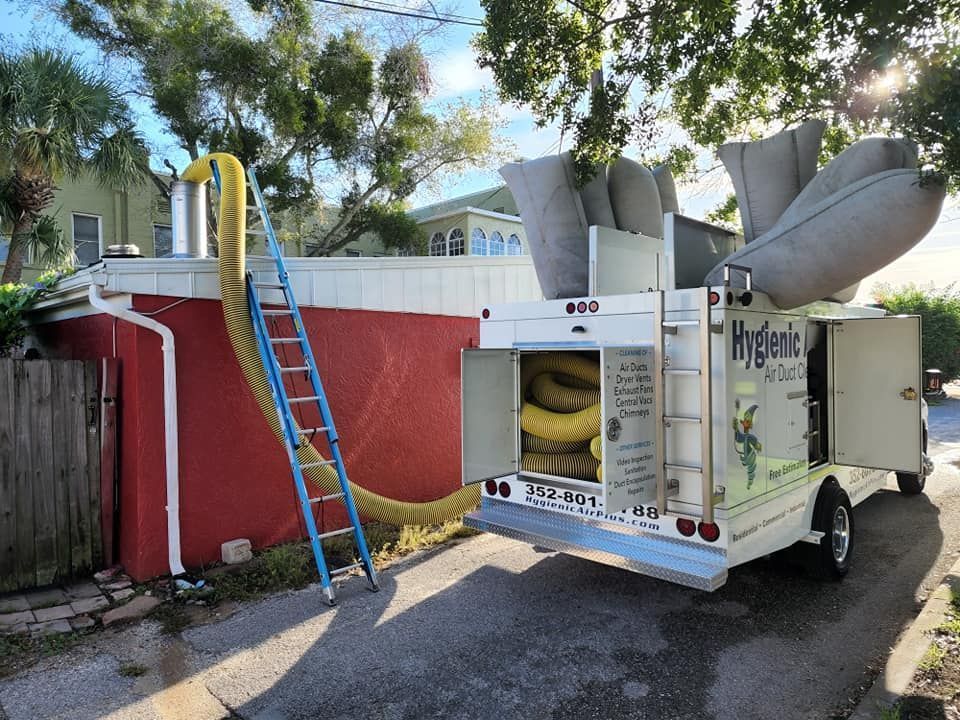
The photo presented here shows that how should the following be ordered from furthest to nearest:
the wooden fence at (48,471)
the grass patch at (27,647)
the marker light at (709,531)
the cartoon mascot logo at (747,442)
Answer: the wooden fence at (48,471) < the cartoon mascot logo at (747,442) < the marker light at (709,531) < the grass patch at (27,647)

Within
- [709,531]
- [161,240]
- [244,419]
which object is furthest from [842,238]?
[161,240]

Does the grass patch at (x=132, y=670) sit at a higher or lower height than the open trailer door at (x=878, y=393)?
lower

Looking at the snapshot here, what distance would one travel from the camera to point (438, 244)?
1928cm

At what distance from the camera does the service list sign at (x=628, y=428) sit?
3.98 metres

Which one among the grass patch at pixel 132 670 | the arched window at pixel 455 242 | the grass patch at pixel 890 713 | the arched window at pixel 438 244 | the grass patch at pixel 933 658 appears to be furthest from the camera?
the arched window at pixel 438 244

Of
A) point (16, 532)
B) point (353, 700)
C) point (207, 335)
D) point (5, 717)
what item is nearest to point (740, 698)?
point (353, 700)

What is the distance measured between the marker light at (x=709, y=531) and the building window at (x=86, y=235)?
17.3m

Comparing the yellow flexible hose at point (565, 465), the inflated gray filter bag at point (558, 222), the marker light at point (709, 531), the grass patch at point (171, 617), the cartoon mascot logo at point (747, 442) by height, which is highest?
the inflated gray filter bag at point (558, 222)

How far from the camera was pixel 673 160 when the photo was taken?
788 centimetres

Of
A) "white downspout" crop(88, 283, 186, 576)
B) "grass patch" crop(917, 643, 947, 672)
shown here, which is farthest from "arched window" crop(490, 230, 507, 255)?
"grass patch" crop(917, 643, 947, 672)

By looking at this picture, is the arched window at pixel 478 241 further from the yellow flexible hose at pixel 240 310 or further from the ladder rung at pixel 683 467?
the ladder rung at pixel 683 467

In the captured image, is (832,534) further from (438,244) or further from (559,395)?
(438,244)

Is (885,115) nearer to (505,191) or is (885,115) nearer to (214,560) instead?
(214,560)

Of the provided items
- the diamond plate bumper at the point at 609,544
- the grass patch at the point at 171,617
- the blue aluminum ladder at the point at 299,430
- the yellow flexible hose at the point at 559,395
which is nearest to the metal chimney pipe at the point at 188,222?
the blue aluminum ladder at the point at 299,430
